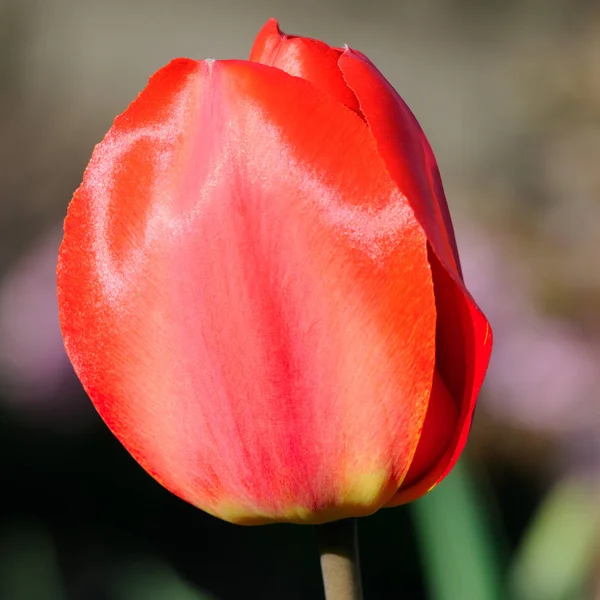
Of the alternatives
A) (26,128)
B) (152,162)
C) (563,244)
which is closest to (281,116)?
(152,162)

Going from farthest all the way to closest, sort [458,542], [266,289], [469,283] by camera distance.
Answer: [469,283]
[458,542]
[266,289]

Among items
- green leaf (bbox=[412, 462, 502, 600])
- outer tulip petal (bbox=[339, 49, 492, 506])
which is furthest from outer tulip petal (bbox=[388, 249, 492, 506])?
green leaf (bbox=[412, 462, 502, 600])

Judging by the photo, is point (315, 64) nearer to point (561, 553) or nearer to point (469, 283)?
point (561, 553)

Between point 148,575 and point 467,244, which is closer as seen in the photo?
point 148,575

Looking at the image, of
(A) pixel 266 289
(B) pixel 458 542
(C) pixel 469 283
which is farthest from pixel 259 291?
(C) pixel 469 283

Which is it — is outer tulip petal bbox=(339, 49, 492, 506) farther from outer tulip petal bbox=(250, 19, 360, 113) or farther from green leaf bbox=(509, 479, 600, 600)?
green leaf bbox=(509, 479, 600, 600)

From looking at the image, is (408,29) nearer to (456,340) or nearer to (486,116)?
(486,116)
